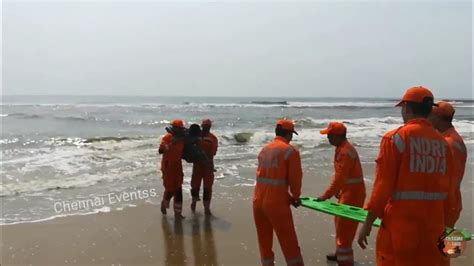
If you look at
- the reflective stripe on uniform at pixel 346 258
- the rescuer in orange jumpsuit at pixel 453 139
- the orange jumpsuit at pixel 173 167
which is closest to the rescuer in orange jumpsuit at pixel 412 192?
the rescuer in orange jumpsuit at pixel 453 139

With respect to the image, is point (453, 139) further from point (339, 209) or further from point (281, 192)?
point (281, 192)

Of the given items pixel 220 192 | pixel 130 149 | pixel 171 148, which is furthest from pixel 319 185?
pixel 130 149

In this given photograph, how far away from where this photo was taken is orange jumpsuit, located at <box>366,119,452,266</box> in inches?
133

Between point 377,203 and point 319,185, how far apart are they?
8422 mm

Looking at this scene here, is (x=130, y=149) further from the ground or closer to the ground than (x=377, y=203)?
closer to the ground

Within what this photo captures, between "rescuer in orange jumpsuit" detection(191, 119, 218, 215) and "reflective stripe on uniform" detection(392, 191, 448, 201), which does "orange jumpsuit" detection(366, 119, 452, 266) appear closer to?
"reflective stripe on uniform" detection(392, 191, 448, 201)

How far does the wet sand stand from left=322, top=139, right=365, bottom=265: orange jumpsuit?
64cm

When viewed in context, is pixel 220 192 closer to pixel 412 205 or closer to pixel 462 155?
pixel 462 155

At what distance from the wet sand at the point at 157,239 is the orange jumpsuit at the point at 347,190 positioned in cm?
64

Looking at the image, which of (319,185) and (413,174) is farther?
(319,185)

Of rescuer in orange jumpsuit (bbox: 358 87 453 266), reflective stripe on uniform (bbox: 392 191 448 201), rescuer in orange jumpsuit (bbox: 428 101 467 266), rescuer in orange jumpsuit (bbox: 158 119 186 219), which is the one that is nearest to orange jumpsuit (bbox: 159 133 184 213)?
rescuer in orange jumpsuit (bbox: 158 119 186 219)

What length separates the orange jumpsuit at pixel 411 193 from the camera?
337cm

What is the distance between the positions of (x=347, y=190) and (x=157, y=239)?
3.11 metres

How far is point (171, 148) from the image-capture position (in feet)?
28.5
